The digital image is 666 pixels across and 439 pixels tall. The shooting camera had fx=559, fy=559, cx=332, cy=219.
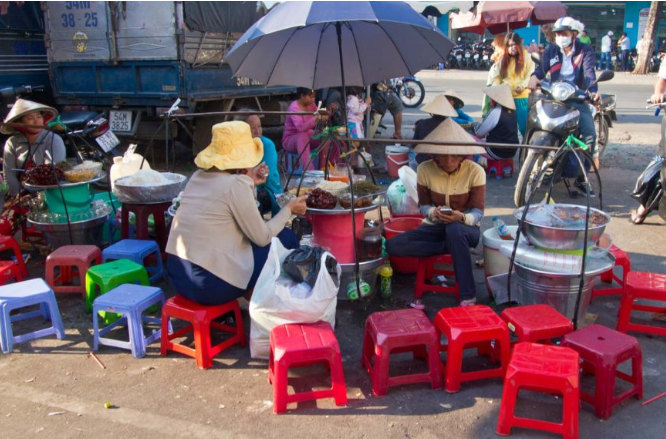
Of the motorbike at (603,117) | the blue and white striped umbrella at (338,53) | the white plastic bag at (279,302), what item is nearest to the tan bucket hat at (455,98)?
the motorbike at (603,117)

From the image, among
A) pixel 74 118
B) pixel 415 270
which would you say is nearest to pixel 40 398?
pixel 415 270

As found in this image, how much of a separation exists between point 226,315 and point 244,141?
122 cm

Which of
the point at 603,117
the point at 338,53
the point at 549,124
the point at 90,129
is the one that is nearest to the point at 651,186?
the point at 549,124

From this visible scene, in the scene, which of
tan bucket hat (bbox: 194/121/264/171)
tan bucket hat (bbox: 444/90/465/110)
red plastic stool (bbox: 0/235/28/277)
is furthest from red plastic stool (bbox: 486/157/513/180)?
red plastic stool (bbox: 0/235/28/277)

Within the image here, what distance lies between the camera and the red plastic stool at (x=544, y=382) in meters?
2.50

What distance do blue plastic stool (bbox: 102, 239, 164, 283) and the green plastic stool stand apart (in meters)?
0.15

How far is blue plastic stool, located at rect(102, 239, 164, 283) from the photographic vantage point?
4246 millimetres

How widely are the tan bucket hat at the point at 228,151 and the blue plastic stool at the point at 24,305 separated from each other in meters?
1.32

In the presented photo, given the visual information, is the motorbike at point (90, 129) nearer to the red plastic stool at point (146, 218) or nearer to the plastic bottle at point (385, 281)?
the red plastic stool at point (146, 218)

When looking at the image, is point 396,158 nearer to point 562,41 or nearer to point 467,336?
point 562,41

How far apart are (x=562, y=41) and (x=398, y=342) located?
4917mm

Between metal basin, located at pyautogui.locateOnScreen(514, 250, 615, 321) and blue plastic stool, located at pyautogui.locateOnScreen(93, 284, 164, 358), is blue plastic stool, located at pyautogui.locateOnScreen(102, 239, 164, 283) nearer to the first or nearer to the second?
blue plastic stool, located at pyautogui.locateOnScreen(93, 284, 164, 358)

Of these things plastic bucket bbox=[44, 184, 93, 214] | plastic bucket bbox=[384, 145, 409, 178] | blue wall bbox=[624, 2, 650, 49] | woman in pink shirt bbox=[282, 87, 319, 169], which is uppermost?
blue wall bbox=[624, 2, 650, 49]

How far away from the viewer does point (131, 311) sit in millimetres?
3295
